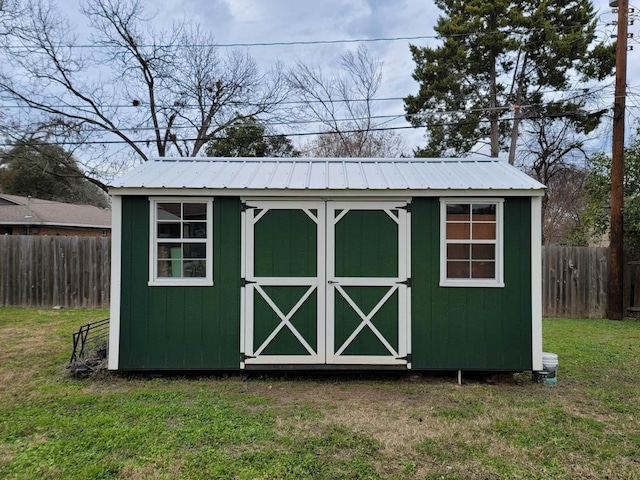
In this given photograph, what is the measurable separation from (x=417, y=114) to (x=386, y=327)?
10.5m

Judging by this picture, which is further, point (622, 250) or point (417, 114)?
point (417, 114)

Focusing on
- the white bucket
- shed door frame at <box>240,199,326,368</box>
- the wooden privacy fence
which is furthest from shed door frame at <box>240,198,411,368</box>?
the wooden privacy fence

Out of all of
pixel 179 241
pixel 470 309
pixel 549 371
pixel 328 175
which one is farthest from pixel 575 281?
pixel 179 241

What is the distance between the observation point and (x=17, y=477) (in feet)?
8.48

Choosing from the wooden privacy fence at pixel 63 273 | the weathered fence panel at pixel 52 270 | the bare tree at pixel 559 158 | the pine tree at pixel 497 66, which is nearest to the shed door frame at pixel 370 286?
the wooden privacy fence at pixel 63 273

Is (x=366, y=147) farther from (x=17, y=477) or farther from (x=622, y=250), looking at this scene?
(x=17, y=477)

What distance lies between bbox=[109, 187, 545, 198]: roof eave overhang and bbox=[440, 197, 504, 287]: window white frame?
0.31 ft

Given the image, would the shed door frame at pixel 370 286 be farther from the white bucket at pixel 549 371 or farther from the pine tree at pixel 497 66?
the pine tree at pixel 497 66

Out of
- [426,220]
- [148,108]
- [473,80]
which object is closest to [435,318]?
[426,220]

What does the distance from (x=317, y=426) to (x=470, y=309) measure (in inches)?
89.6

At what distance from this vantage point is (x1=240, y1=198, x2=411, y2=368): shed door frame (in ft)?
14.9

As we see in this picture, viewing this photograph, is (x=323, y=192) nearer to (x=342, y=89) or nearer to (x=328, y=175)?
(x=328, y=175)

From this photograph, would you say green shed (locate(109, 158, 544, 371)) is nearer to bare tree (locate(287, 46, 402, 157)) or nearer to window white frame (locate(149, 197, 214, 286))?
window white frame (locate(149, 197, 214, 286))

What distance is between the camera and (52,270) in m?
8.84
